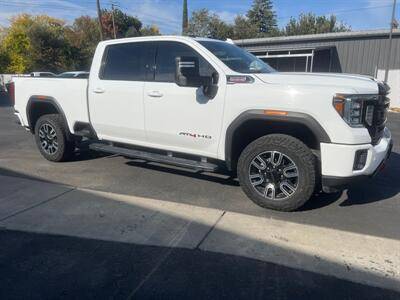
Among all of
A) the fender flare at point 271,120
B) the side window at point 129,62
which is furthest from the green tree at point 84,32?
the fender flare at point 271,120

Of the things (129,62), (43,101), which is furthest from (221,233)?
(43,101)

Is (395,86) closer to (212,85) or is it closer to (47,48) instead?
A: (212,85)

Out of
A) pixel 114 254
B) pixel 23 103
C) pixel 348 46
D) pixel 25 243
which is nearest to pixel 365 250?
pixel 114 254

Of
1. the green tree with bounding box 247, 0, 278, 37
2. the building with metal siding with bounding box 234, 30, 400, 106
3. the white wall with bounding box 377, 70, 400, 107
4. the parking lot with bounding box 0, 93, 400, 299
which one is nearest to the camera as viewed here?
the parking lot with bounding box 0, 93, 400, 299

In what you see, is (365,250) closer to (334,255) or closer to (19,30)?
(334,255)

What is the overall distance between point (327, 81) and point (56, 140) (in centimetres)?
466

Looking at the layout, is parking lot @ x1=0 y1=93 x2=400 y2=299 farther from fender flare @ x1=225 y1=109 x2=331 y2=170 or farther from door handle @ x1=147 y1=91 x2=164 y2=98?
door handle @ x1=147 y1=91 x2=164 y2=98

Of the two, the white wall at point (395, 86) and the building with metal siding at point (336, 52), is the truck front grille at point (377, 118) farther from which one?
the building with metal siding at point (336, 52)

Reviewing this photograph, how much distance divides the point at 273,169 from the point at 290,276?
155cm

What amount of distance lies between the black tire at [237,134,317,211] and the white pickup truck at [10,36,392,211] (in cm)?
1

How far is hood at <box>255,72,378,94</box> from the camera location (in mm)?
4055

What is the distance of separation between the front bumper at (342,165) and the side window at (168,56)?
2060 mm

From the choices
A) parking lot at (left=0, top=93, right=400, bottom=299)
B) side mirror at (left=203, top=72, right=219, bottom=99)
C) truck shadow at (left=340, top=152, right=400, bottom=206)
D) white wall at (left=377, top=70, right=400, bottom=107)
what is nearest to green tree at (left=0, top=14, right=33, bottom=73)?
white wall at (left=377, top=70, right=400, bottom=107)

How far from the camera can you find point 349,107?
3.95 metres
